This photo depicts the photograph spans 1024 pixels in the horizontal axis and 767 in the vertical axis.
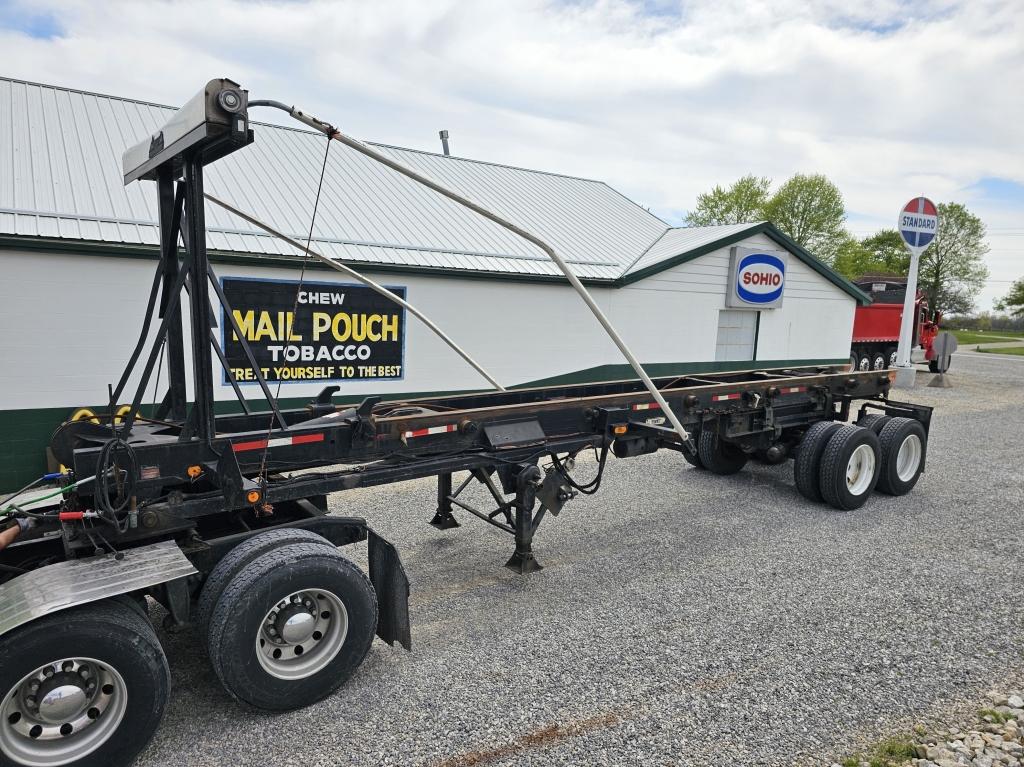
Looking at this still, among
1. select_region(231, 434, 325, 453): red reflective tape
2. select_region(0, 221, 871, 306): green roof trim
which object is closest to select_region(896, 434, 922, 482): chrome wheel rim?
select_region(0, 221, 871, 306): green roof trim

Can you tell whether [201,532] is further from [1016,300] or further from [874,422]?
[1016,300]

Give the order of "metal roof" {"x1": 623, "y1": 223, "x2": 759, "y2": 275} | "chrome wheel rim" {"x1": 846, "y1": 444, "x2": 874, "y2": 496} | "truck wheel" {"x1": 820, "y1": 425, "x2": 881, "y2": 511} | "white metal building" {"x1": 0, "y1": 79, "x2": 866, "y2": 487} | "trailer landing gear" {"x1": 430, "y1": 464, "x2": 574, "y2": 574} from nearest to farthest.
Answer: "trailer landing gear" {"x1": 430, "y1": 464, "x2": 574, "y2": 574}
"truck wheel" {"x1": 820, "y1": 425, "x2": 881, "y2": 511}
"chrome wheel rim" {"x1": 846, "y1": 444, "x2": 874, "y2": 496}
"white metal building" {"x1": 0, "y1": 79, "x2": 866, "y2": 487}
"metal roof" {"x1": 623, "y1": 223, "x2": 759, "y2": 275}

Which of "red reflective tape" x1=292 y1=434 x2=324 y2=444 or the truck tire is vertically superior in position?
"red reflective tape" x1=292 y1=434 x2=324 y2=444

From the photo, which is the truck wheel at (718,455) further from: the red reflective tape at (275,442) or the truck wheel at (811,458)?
the red reflective tape at (275,442)

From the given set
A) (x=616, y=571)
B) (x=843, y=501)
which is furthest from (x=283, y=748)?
(x=843, y=501)

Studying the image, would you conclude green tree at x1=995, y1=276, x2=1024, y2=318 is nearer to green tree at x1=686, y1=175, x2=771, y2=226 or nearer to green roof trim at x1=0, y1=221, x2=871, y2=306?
green tree at x1=686, y1=175, x2=771, y2=226

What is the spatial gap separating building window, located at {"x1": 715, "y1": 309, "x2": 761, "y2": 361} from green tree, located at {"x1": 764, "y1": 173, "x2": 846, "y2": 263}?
41.7 meters

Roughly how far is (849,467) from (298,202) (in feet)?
29.5

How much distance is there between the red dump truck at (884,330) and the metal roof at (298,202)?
36.0 ft

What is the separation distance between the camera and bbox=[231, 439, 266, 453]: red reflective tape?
13.2 feet

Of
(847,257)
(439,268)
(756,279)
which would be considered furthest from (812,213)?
(439,268)

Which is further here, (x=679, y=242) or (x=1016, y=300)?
(x=1016, y=300)

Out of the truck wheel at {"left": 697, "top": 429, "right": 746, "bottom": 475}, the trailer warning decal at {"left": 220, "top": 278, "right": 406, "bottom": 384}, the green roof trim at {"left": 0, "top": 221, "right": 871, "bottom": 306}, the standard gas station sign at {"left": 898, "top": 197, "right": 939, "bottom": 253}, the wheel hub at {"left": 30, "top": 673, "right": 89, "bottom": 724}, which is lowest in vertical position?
the wheel hub at {"left": 30, "top": 673, "right": 89, "bottom": 724}

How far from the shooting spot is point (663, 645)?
456 centimetres
